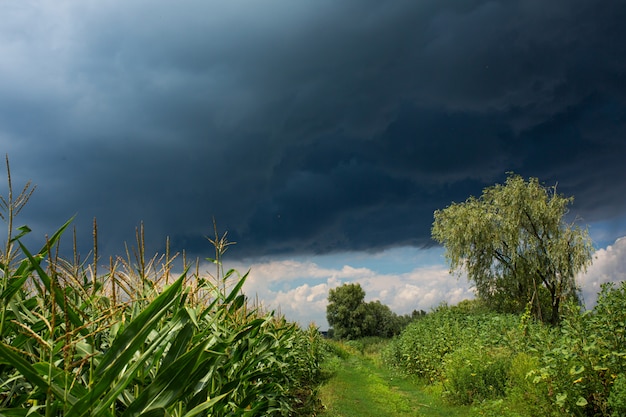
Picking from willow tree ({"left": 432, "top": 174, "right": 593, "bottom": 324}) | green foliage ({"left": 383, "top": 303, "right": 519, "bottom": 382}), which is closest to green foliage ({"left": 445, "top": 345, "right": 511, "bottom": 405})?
green foliage ({"left": 383, "top": 303, "right": 519, "bottom": 382})

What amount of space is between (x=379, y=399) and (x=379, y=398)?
14 cm

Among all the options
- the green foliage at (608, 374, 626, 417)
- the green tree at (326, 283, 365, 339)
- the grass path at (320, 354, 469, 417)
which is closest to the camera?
the green foliage at (608, 374, 626, 417)

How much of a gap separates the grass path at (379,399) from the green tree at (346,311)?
34.0 metres

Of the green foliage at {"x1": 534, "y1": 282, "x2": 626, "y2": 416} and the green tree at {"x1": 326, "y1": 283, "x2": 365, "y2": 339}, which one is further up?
the green tree at {"x1": 326, "y1": 283, "x2": 365, "y2": 339}

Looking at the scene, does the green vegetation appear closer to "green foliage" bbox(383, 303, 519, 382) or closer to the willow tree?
"green foliage" bbox(383, 303, 519, 382)

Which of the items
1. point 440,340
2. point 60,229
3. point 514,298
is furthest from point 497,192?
point 60,229

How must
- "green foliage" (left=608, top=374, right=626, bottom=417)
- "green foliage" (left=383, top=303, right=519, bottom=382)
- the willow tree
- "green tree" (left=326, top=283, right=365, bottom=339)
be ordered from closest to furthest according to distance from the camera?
"green foliage" (left=608, top=374, right=626, bottom=417) → "green foliage" (left=383, top=303, right=519, bottom=382) → the willow tree → "green tree" (left=326, top=283, right=365, bottom=339)

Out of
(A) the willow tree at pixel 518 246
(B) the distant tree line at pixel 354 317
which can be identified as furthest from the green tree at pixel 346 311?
(A) the willow tree at pixel 518 246

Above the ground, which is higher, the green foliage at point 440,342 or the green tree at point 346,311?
the green tree at point 346,311

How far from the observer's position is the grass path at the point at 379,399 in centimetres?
907

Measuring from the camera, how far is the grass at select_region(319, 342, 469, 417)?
9.08 meters

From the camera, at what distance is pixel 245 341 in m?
4.47

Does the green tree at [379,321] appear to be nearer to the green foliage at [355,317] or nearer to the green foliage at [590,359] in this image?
the green foliage at [355,317]

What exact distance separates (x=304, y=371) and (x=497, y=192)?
16080mm
